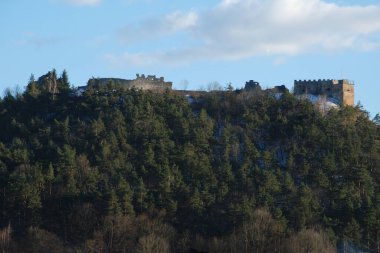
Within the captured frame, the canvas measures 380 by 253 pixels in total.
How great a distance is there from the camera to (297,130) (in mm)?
83125

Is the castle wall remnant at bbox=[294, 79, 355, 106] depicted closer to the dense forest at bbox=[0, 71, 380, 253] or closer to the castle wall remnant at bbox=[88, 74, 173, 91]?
the dense forest at bbox=[0, 71, 380, 253]

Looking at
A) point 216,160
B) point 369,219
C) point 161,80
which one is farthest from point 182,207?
point 161,80

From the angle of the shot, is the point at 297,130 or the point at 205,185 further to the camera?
the point at 297,130

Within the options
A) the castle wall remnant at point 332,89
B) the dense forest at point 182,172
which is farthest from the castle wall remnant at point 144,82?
the castle wall remnant at point 332,89

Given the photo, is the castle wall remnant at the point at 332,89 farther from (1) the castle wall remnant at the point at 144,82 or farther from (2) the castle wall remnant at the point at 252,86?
(1) the castle wall remnant at the point at 144,82

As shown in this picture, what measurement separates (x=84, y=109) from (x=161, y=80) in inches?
432

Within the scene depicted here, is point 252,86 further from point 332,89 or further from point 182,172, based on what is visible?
point 182,172

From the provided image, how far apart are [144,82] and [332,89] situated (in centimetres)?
1873

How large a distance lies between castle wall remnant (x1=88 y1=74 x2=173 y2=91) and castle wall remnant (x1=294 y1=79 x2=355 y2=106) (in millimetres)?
13327

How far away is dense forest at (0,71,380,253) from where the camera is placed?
6581cm

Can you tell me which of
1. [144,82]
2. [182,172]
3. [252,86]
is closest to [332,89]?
[252,86]

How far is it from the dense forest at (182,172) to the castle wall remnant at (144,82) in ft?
9.33

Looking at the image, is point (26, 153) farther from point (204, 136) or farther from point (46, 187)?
point (204, 136)

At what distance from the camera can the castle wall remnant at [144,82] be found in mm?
92000
